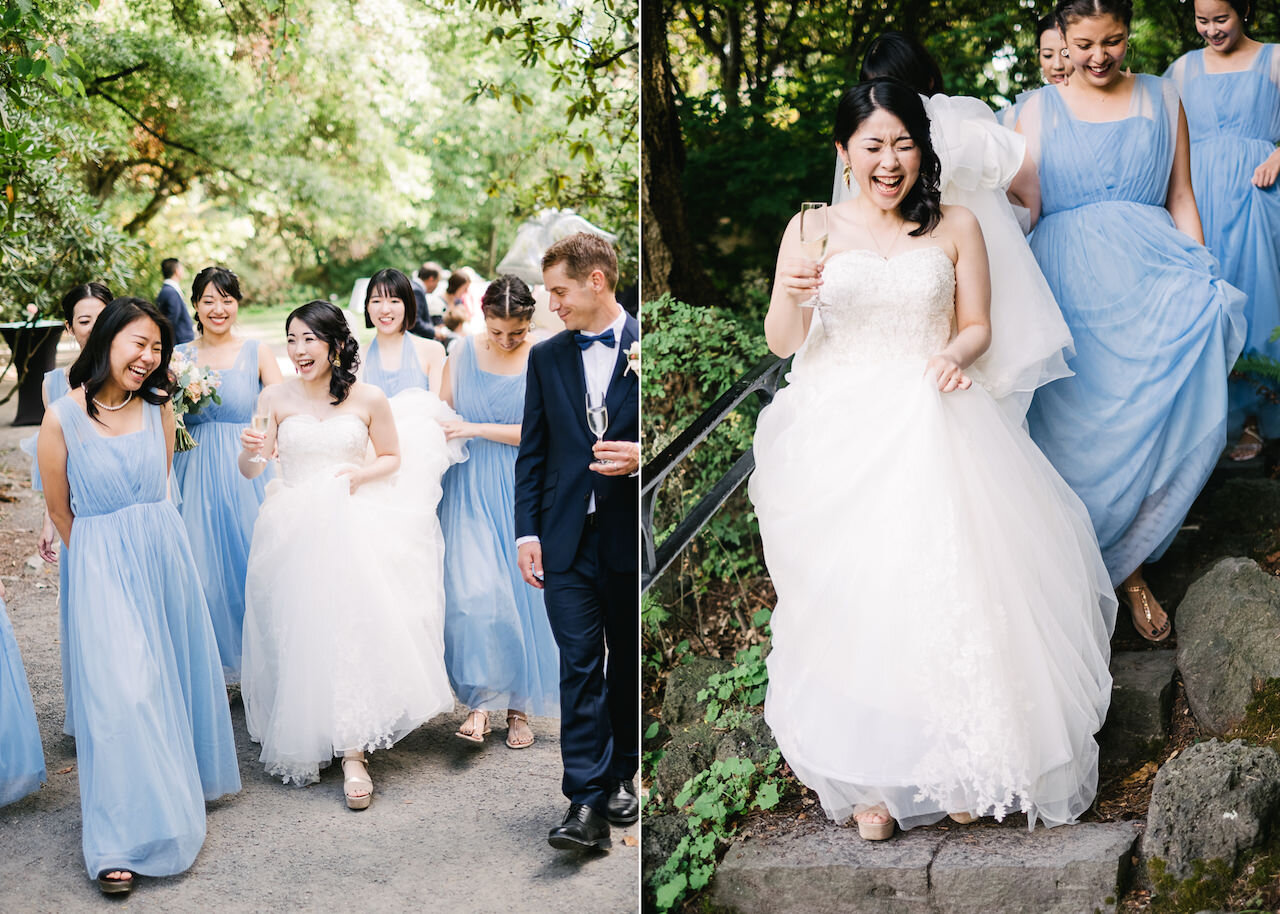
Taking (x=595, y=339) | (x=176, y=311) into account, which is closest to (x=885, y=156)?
(x=595, y=339)

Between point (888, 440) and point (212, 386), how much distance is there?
2942 mm

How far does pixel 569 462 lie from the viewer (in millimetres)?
3014

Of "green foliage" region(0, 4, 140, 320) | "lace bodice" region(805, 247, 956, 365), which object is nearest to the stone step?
"lace bodice" region(805, 247, 956, 365)

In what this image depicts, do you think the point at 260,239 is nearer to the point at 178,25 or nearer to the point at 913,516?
the point at 178,25

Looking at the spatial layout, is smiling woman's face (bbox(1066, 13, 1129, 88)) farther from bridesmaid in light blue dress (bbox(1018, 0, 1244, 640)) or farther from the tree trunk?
the tree trunk

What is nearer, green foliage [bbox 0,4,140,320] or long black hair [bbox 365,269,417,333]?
green foliage [bbox 0,4,140,320]

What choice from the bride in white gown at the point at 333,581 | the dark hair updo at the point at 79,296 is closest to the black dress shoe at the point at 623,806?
the bride in white gown at the point at 333,581

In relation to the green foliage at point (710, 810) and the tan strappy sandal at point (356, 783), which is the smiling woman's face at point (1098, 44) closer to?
the green foliage at point (710, 810)

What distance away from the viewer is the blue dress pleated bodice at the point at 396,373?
182 inches

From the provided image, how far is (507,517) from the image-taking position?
14.0 ft

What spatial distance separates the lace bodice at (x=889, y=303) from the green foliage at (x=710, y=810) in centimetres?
115

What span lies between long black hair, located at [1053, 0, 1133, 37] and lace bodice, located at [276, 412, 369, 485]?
102 inches

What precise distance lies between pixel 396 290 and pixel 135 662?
2104mm

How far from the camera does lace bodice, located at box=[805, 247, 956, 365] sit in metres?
2.81
